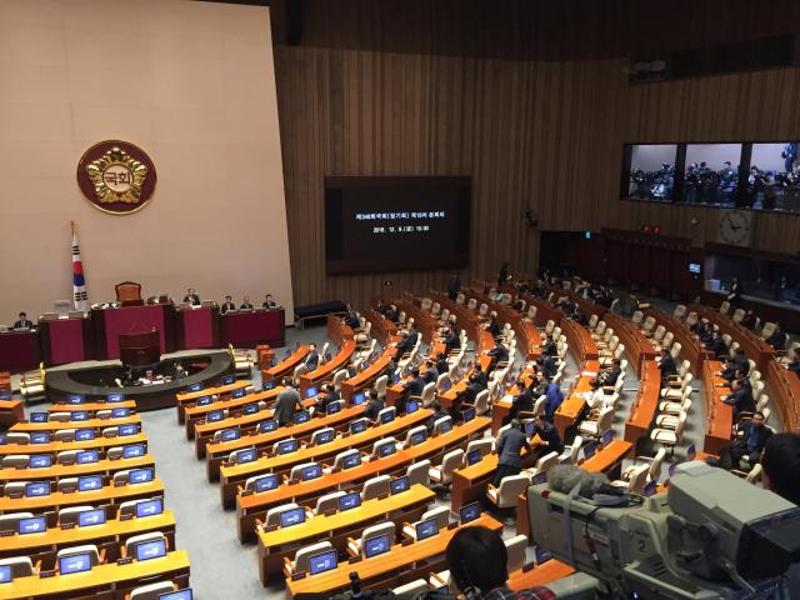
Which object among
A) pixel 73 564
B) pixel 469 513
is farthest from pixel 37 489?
pixel 469 513

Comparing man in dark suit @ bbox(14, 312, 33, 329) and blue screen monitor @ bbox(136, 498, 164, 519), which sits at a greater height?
man in dark suit @ bbox(14, 312, 33, 329)

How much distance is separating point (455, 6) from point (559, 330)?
10.8 meters

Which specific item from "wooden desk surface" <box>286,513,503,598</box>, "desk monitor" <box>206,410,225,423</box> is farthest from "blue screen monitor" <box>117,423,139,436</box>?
"wooden desk surface" <box>286,513,503,598</box>

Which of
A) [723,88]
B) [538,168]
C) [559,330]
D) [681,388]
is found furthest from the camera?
[538,168]

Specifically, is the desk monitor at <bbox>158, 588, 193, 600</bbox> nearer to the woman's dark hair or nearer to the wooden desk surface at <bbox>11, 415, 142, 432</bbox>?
the woman's dark hair

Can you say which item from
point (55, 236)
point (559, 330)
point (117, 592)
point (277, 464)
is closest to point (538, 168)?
point (559, 330)

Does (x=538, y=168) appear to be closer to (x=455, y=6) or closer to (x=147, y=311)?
(x=455, y=6)

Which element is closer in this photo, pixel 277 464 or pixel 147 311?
pixel 277 464

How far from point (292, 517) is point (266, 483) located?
1035 millimetres

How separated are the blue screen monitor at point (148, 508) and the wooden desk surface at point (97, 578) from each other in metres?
1.07

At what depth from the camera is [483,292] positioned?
784 inches

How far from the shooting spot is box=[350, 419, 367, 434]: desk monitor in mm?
10072

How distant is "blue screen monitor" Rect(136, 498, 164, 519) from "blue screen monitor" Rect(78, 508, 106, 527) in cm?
34

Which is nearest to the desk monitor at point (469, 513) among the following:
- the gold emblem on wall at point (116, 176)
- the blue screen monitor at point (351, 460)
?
the blue screen monitor at point (351, 460)
